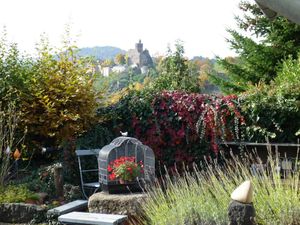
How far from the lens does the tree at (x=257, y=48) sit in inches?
484

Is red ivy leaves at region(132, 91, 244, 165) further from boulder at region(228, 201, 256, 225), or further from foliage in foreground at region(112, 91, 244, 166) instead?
boulder at region(228, 201, 256, 225)

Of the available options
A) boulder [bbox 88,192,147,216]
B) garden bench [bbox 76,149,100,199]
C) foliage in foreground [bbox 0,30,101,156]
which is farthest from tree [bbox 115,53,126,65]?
boulder [bbox 88,192,147,216]

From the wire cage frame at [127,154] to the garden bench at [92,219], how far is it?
2.35 ft

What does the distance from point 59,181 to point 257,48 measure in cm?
731

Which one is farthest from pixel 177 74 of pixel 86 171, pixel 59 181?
pixel 59 181

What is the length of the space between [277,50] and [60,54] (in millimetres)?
6093

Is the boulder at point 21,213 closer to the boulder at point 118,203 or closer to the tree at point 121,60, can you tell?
the boulder at point 118,203

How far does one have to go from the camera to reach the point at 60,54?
27.7 ft

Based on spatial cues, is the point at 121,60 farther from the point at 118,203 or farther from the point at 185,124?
the point at 118,203

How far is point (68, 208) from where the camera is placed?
6.04 m

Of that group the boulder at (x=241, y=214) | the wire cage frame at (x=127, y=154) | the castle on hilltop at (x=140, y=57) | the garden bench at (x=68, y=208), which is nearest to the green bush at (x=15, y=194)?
the garden bench at (x=68, y=208)

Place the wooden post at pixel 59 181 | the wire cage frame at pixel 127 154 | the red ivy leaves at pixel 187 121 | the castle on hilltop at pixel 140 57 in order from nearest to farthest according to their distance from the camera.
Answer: the wire cage frame at pixel 127 154
the wooden post at pixel 59 181
the red ivy leaves at pixel 187 121
the castle on hilltop at pixel 140 57

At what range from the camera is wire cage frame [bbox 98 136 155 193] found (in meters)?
6.29

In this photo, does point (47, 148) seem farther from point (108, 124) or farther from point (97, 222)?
point (97, 222)
